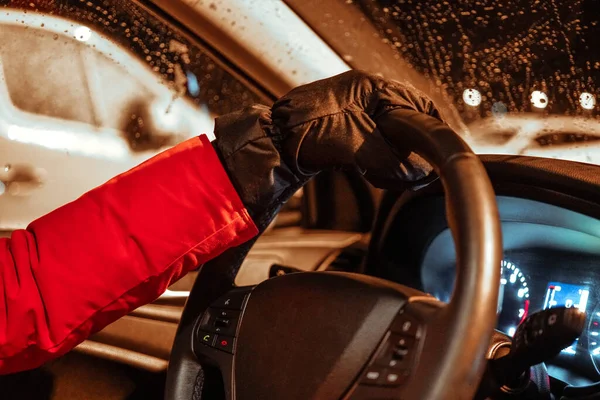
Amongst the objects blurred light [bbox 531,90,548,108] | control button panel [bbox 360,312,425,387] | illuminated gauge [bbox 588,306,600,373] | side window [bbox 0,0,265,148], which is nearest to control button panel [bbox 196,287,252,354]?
control button panel [bbox 360,312,425,387]

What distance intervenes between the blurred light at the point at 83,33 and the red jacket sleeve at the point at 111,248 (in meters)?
0.95

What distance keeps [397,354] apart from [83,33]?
Answer: 1274 millimetres

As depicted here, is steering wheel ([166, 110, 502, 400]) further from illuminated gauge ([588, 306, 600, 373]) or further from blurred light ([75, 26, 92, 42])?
blurred light ([75, 26, 92, 42])

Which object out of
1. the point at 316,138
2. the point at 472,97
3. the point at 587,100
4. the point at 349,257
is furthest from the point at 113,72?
the point at 587,100

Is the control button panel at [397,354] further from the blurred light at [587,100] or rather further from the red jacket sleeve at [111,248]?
the blurred light at [587,100]

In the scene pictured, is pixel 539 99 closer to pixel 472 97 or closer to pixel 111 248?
pixel 472 97

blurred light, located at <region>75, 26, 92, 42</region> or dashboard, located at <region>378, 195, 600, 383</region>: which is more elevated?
blurred light, located at <region>75, 26, 92, 42</region>

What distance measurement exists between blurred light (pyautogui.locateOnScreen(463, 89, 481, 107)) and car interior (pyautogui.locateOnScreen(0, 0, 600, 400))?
1cm

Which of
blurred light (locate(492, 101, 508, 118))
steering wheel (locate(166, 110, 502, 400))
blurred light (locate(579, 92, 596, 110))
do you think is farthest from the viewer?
blurred light (locate(492, 101, 508, 118))

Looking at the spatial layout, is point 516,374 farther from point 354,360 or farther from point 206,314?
point 206,314

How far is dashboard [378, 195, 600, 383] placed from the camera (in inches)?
35.3

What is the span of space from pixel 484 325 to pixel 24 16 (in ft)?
4.53

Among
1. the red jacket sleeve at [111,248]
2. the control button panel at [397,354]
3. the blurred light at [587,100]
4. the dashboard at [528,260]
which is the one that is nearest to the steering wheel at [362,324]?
the control button panel at [397,354]

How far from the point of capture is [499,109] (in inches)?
56.2
